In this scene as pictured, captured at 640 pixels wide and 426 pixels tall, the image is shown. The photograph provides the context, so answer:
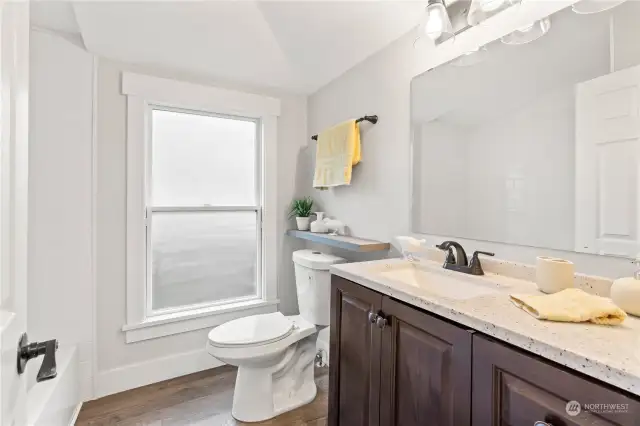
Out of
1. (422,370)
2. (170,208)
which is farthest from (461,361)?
(170,208)

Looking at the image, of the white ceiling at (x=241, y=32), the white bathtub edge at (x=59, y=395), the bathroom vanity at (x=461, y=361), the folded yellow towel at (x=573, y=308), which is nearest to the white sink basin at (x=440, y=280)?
the bathroom vanity at (x=461, y=361)

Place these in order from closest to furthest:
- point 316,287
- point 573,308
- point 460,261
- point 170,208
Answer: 1. point 573,308
2. point 460,261
3. point 316,287
4. point 170,208

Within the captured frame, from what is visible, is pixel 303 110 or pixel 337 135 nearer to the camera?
pixel 337 135

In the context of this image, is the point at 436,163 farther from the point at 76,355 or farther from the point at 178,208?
the point at 76,355

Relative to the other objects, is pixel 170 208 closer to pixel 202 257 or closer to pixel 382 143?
pixel 202 257

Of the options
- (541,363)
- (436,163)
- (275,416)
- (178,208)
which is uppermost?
(436,163)

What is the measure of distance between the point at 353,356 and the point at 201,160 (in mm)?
1708

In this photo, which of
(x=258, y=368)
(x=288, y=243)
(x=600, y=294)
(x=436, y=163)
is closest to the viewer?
(x=600, y=294)

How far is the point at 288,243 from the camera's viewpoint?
8.71ft

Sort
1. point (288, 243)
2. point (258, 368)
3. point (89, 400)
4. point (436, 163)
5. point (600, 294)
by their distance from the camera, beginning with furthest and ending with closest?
point (288, 243) < point (89, 400) < point (258, 368) < point (436, 163) < point (600, 294)

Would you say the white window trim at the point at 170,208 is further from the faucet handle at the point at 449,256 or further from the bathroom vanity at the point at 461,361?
the faucet handle at the point at 449,256

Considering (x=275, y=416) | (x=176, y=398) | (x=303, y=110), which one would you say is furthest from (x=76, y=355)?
(x=303, y=110)

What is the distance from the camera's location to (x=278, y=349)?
70.0 inches

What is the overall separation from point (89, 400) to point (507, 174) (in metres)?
2.51
